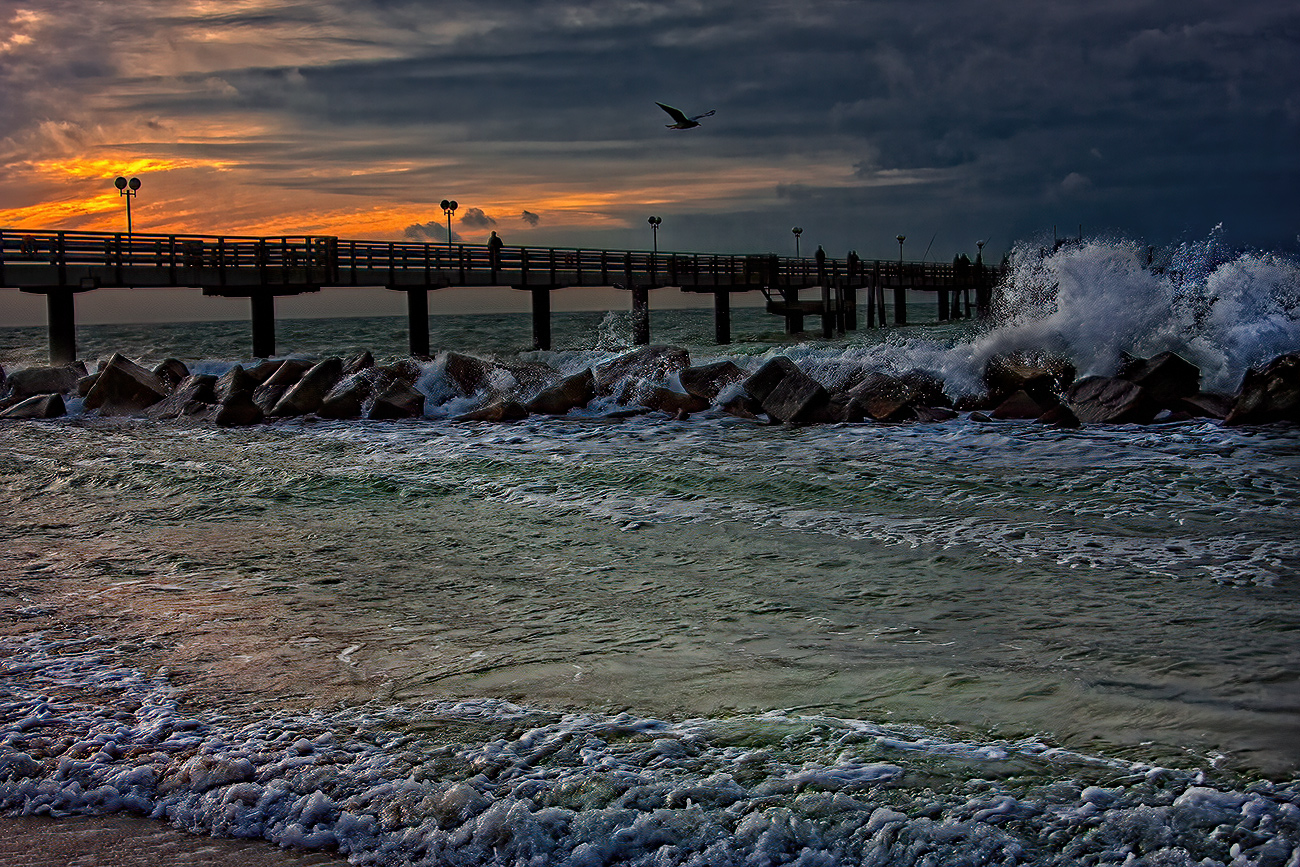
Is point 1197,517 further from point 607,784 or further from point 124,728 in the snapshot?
point 124,728

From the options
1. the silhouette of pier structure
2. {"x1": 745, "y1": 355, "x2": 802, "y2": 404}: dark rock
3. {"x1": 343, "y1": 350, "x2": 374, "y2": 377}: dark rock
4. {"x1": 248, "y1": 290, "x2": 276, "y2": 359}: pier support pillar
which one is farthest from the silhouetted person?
{"x1": 745, "y1": 355, "x2": 802, "y2": 404}: dark rock

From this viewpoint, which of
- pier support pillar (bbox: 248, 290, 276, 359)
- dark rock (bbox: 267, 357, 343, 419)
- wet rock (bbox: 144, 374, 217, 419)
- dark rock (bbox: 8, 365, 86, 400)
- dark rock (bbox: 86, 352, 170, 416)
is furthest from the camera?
pier support pillar (bbox: 248, 290, 276, 359)

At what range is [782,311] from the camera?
4041 cm

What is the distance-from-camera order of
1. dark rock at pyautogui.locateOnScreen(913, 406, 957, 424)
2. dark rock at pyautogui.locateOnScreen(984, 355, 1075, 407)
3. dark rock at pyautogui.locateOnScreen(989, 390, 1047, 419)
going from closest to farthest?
dark rock at pyautogui.locateOnScreen(989, 390, 1047, 419)
dark rock at pyautogui.locateOnScreen(913, 406, 957, 424)
dark rock at pyautogui.locateOnScreen(984, 355, 1075, 407)

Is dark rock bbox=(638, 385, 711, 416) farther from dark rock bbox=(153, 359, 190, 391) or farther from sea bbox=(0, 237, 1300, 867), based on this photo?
dark rock bbox=(153, 359, 190, 391)

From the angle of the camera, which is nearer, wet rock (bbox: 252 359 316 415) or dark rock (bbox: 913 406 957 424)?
dark rock (bbox: 913 406 957 424)

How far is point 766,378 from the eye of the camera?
17.2 metres

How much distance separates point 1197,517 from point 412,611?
646 centimetres

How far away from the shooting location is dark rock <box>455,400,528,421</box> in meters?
17.3

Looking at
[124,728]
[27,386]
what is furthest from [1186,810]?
[27,386]

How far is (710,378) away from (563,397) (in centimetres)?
252

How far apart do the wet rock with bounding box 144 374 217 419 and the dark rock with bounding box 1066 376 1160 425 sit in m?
14.0

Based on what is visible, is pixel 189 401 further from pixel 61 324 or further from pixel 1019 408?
pixel 1019 408

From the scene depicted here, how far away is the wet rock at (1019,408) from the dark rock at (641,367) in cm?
583
